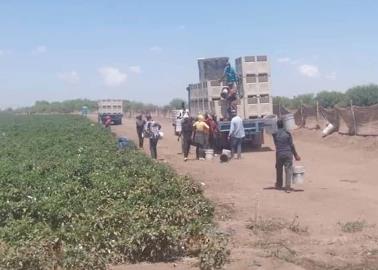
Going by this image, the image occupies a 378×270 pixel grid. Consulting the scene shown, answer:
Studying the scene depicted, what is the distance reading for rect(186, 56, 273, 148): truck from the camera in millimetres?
22922

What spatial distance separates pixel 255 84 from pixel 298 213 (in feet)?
40.0

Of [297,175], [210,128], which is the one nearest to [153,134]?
[210,128]

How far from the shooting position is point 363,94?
59.8 metres

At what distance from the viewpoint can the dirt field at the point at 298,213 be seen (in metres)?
8.26

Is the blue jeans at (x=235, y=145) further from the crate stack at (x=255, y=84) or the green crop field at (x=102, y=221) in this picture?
the green crop field at (x=102, y=221)

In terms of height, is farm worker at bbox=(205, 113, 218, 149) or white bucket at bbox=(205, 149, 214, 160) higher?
farm worker at bbox=(205, 113, 218, 149)

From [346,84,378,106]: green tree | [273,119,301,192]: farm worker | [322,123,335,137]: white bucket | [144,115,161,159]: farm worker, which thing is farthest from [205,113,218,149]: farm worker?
[346,84,378,106]: green tree

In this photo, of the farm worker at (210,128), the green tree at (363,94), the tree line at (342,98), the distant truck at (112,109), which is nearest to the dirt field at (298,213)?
the farm worker at (210,128)

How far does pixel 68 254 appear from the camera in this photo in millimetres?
7328

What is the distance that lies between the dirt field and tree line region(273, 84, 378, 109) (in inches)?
1308

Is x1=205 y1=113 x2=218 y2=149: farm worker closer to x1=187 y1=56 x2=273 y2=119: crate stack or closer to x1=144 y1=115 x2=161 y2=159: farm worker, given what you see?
x1=187 y1=56 x2=273 y2=119: crate stack

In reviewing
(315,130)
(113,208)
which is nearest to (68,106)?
(315,130)

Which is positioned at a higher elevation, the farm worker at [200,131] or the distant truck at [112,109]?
the distant truck at [112,109]

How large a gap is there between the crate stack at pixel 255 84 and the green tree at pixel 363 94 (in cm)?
3207
